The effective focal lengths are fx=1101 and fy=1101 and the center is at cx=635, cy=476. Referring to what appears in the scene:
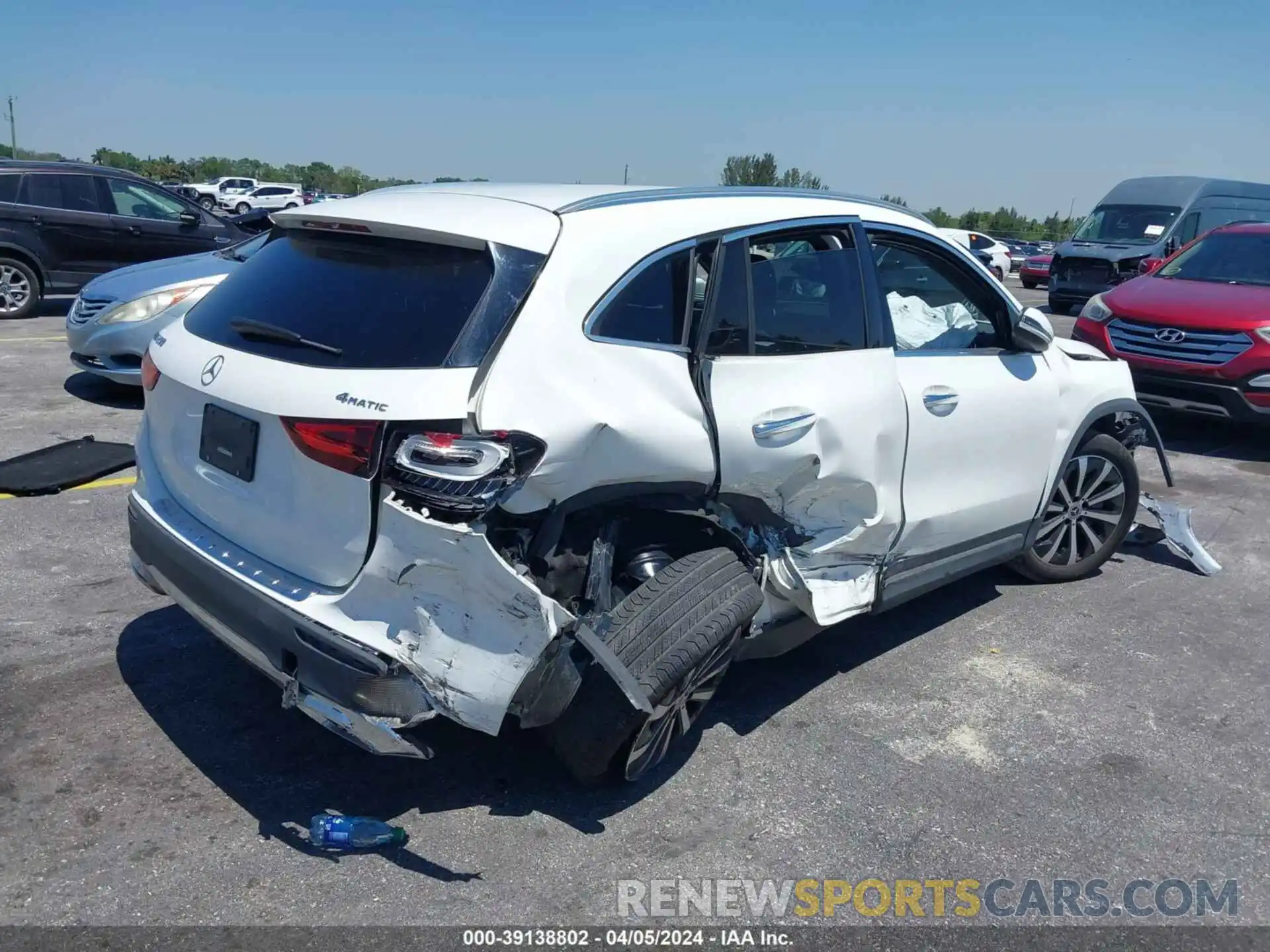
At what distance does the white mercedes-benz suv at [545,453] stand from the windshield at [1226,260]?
20.8ft

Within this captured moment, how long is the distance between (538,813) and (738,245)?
192 cm

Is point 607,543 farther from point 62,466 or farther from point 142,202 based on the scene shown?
point 142,202

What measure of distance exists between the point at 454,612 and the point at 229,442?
0.90 m

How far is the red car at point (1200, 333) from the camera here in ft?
26.5

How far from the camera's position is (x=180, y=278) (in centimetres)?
816

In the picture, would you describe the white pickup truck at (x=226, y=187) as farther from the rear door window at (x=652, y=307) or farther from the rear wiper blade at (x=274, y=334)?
the rear door window at (x=652, y=307)

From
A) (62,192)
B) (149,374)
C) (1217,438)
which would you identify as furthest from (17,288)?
(1217,438)

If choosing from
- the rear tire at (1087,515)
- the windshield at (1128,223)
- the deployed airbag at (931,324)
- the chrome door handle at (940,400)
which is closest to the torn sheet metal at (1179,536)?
the rear tire at (1087,515)

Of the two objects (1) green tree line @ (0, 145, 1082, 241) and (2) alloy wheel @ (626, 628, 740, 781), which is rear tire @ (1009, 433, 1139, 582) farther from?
(1) green tree line @ (0, 145, 1082, 241)

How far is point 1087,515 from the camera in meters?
5.42

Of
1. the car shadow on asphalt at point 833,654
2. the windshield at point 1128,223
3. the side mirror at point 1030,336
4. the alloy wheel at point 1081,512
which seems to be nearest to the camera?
the car shadow on asphalt at point 833,654

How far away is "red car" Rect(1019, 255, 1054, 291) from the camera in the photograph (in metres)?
26.8

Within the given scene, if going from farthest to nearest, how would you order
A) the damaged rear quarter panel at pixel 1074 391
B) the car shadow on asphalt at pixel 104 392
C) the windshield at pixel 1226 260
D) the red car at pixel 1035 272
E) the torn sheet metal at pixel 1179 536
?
1. the red car at pixel 1035 272
2. the windshield at pixel 1226 260
3. the car shadow on asphalt at pixel 104 392
4. the torn sheet metal at pixel 1179 536
5. the damaged rear quarter panel at pixel 1074 391

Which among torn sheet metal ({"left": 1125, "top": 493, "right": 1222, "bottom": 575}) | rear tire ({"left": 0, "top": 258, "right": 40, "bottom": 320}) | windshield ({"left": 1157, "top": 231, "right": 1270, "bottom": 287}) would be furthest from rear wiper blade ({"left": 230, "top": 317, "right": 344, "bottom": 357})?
rear tire ({"left": 0, "top": 258, "right": 40, "bottom": 320})
